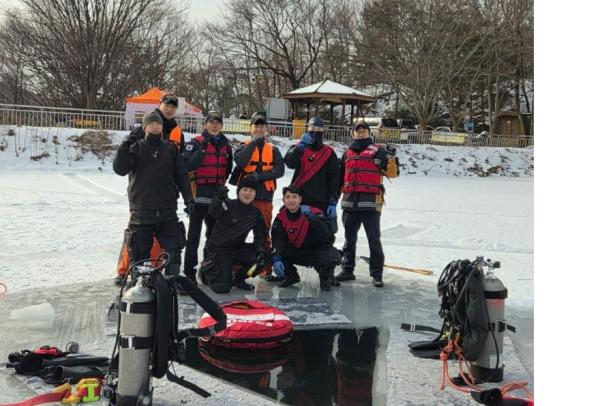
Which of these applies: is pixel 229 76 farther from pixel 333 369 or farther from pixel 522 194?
pixel 333 369

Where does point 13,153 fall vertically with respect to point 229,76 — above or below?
below

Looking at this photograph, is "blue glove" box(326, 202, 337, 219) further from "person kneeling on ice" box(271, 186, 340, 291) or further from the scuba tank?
the scuba tank

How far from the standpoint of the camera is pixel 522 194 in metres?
18.5

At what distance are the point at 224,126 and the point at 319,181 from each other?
19701 mm

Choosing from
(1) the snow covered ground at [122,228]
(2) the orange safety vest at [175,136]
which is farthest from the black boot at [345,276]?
(2) the orange safety vest at [175,136]

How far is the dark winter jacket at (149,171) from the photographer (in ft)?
16.5

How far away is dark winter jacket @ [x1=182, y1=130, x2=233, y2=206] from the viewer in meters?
5.70

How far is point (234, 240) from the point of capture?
577 cm

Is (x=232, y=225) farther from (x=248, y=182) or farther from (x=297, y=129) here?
(x=297, y=129)

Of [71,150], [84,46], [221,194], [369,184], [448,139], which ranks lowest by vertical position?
[221,194]

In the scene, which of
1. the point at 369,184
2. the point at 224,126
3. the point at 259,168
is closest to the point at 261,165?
the point at 259,168
